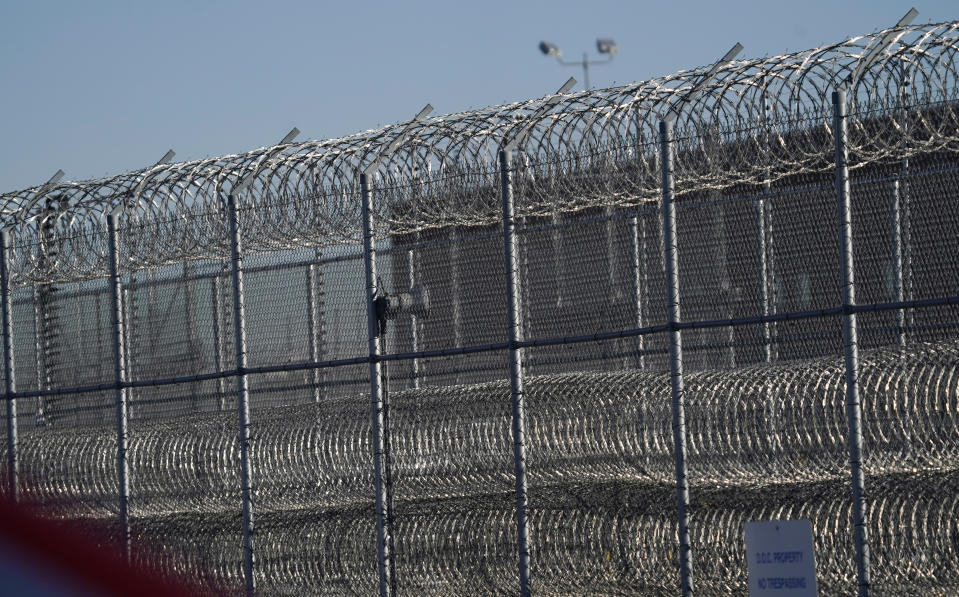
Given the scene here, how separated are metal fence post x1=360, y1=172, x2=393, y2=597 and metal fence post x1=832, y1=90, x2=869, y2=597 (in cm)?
289

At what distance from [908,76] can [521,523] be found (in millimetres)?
3099

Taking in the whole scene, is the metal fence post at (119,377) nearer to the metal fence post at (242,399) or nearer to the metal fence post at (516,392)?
the metal fence post at (242,399)

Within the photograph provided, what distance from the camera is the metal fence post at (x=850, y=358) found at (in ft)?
18.4

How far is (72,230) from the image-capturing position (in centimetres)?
1005

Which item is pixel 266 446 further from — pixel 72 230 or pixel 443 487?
pixel 72 230

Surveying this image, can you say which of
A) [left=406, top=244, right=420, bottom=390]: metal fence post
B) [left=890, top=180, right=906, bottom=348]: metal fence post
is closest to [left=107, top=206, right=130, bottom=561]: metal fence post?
[left=406, top=244, right=420, bottom=390]: metal fence post

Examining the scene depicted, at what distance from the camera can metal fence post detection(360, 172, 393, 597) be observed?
7.47 m

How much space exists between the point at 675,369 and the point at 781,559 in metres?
1.20

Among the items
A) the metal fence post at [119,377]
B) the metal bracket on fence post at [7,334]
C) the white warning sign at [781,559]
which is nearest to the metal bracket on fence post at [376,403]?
the metal fence post at [119,377]

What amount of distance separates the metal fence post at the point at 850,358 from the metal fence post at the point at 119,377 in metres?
5.18

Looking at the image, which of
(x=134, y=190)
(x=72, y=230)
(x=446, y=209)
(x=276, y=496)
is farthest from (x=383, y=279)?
(x=72, y=230)

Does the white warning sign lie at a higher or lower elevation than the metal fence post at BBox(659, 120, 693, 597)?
lower

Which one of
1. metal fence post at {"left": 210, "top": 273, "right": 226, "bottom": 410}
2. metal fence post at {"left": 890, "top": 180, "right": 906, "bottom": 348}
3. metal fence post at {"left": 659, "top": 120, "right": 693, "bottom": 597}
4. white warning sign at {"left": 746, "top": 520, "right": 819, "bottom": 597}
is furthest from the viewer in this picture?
metal fence post at {"left": 210, "top": 273, "right": 226, "bottom": 410}

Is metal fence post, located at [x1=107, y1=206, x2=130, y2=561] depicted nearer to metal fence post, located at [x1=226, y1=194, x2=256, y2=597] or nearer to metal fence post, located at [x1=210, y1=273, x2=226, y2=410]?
metal fence post, located at [x1=226, y1=194, x2=256, y2=597]
